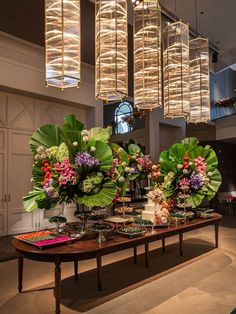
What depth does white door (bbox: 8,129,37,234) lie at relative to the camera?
6.21 meters

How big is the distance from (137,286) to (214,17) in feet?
16.6

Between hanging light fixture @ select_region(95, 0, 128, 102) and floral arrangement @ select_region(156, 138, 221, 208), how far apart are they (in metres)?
1.66

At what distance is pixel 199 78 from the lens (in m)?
3.79

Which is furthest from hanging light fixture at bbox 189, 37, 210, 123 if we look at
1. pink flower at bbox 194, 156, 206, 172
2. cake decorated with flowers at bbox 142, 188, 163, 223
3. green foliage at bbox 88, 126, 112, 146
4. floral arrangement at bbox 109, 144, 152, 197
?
green foliage at bbox 88, 126, 112, 146

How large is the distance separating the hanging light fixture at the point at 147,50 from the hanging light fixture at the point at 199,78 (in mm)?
672

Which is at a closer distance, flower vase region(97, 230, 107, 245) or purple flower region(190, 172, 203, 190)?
flower vase region(97, 230, 107, 245)

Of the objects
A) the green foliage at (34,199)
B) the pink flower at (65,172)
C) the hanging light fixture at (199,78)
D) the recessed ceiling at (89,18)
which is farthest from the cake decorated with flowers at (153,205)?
the recessed ceiling at (89,18)

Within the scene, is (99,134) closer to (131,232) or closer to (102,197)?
(102,197)

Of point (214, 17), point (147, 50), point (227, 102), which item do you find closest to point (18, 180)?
point (147, 50)

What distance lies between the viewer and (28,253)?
8.64 ft

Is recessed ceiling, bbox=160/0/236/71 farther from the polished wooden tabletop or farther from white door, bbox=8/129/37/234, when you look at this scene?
the polished wooden tabletop

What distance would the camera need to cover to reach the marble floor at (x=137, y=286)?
2.86 meters

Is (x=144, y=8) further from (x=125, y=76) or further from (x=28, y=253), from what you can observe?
(x=28, y=253)

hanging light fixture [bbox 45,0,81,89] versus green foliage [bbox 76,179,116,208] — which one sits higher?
hanging light fixture [bbox 45,0,81,89]
